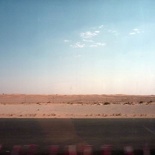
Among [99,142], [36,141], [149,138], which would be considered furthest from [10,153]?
[149,138]

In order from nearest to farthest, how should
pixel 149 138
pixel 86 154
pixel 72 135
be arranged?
1. pixel 86 154
2. pixel 149 138
3. pixel 72 135

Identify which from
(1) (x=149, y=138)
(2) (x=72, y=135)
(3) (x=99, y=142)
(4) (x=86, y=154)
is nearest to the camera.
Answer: (4) (x=86, y=154)

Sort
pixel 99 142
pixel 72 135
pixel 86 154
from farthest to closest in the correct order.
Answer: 1. pixel 72 135
2. pixel 99 142
3. pixel 86 154

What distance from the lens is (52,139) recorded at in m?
14.7

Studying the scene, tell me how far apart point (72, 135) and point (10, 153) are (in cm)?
539

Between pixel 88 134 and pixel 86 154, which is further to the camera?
pixel 88 134

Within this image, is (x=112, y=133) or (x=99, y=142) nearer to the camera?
(x=99, y=142)

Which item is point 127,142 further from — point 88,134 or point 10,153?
point 10,153

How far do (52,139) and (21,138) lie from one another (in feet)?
4.45

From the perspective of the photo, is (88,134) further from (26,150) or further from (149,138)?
(26,150)

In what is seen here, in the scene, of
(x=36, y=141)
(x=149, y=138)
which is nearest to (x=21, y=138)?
(x=36, y=141)

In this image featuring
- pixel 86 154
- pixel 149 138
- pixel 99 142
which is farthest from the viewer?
pixel 149 138

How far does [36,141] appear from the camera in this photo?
45.9ft

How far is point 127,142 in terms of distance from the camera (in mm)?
13945
